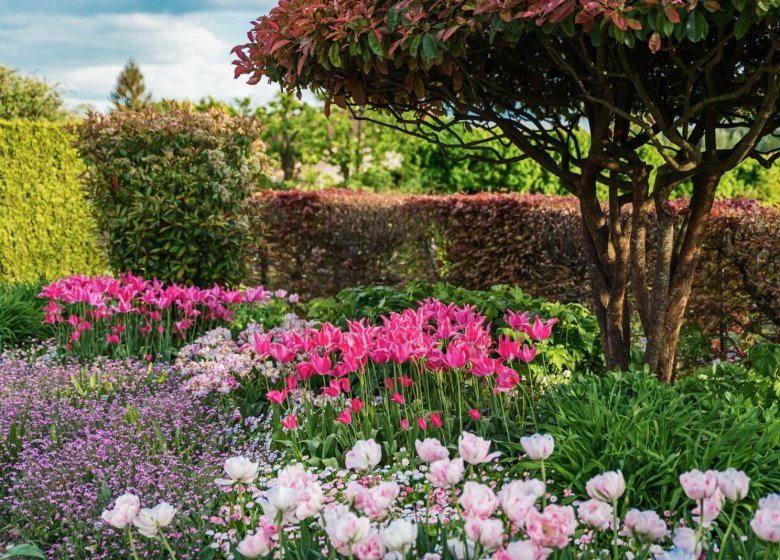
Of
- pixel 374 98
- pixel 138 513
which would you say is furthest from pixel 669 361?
pixel 138 513

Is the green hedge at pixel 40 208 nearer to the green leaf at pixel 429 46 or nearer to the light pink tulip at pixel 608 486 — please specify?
the green leaf at pixel 429 46

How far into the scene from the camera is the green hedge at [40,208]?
1138cm

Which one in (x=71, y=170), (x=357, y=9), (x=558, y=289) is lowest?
(x=558, y=289)

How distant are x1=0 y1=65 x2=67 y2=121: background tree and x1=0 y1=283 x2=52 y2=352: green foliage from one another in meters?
16.0

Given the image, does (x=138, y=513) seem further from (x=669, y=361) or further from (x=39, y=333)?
(x=39, y=333)

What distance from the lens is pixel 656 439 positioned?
3.29 m

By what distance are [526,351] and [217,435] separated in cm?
183

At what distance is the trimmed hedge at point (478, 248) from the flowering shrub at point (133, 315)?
1791 mm

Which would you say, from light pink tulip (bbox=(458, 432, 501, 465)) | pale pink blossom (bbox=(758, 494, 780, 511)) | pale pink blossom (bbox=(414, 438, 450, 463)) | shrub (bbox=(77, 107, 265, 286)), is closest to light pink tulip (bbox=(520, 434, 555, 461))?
light pink tulip (bbox=(458, 432, 501, 465))

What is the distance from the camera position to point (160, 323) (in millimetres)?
6605

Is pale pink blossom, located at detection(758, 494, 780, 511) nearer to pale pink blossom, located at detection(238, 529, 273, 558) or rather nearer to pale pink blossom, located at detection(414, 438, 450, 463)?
pale pink blossom, located at detection(414, 438, 450, 463)

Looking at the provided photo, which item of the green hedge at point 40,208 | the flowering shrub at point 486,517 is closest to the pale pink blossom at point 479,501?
the flowering shrub at point 486,517

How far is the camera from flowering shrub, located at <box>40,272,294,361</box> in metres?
6.11

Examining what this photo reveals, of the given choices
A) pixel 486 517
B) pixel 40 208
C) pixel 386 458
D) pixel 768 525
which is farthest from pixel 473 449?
pixel 40 208
